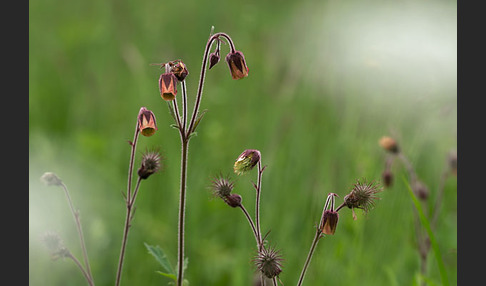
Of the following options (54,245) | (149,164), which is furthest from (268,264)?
(54,245)

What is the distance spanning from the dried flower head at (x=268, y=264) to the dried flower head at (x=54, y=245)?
2.09 ft

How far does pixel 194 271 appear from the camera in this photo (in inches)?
117

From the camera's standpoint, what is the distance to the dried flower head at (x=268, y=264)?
1.58 meters

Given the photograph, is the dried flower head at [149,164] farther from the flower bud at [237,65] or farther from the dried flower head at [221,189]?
the flower bud at [237,65]

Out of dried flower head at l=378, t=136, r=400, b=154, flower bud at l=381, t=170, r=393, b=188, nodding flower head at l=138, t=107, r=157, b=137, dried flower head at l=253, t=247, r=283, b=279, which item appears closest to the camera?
dried flower head at l=253, t=247, r=283, b=279

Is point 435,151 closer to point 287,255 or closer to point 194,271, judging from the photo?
point 287,255

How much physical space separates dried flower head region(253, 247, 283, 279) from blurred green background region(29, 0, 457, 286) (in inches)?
28.4

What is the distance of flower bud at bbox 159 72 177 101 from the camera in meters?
1.59

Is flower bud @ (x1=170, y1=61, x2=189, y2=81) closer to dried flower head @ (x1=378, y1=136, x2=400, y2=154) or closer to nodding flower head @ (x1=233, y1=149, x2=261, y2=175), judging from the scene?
nodding flower head @ (x1=233, y1=149, x2=261, y2=175)

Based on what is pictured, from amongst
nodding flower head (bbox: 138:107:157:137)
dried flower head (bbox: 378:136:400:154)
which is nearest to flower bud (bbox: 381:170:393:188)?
dried flower head (bbox: 378:136:400:154)

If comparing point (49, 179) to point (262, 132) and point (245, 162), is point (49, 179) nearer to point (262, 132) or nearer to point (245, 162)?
point (245, 162)


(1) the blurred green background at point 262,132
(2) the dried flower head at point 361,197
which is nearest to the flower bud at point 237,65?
(2) the dried flower head at point 361,197

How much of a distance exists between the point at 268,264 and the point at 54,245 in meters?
0.70

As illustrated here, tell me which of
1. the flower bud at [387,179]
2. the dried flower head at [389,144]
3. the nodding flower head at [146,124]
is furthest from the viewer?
the flower bud at [387,179]
